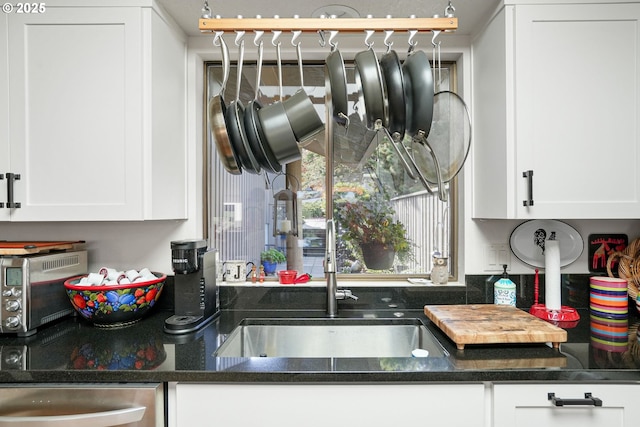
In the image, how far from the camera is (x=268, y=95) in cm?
183

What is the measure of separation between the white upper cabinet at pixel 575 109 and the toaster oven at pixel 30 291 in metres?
1.77

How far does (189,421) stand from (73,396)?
12.7 inches

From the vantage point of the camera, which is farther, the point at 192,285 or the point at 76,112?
the point at 192,285

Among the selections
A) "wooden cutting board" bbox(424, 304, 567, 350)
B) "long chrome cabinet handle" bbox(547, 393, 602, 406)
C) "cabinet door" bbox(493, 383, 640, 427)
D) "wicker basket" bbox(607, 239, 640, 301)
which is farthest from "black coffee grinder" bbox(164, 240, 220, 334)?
"wicker basket" bbox(607, 239, 640, 301)

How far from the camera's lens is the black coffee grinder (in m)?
1.44

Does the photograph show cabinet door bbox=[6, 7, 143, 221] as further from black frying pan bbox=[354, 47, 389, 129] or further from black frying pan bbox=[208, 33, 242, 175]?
Result: black frying pan bbox=[354, 47, 389, 129]

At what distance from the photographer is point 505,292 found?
1593mm

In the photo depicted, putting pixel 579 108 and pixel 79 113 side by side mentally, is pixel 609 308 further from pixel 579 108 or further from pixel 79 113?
pixel 79 113

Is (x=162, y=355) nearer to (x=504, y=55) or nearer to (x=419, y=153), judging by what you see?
(x=419, y=153)

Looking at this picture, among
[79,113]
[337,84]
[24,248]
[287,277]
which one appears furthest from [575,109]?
[24,248]

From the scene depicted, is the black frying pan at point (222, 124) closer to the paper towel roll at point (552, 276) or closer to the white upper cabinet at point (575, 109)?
the white upper cabinet at point (575, 109)

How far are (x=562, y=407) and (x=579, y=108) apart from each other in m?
1.01

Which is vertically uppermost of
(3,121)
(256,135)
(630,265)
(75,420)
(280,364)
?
(3,121)

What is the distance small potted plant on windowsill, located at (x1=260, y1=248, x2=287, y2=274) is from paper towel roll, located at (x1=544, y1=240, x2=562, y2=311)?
1156 millimetres
